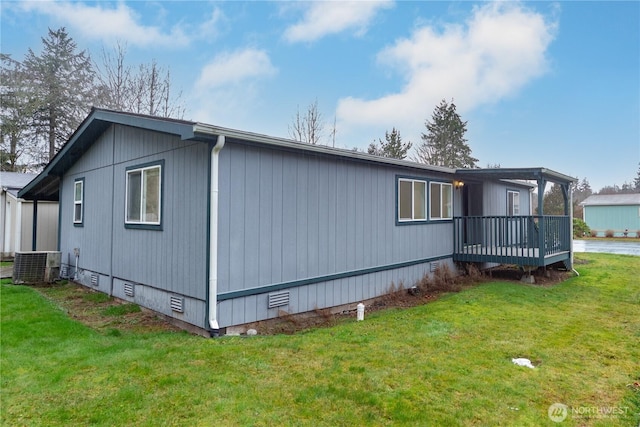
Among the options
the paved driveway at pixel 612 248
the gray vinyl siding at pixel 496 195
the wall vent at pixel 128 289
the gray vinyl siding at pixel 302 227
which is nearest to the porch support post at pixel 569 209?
the gray vinyl siding at pixel 496 195

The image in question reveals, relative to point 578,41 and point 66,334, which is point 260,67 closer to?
point 578,41

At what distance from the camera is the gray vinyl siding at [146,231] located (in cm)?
518

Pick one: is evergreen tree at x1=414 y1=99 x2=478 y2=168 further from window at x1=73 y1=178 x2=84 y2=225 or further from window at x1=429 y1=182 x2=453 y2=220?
window at x1=73 y1=178 x2=84 y2=225

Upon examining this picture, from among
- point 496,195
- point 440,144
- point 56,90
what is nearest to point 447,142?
point 440,144

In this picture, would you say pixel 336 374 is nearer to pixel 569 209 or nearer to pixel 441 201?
pixel 441 201

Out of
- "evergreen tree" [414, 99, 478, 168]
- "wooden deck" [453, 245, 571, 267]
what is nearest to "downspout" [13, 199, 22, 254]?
"wooden deck" [453, 245, 571, 267]

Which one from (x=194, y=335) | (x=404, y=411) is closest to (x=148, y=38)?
(x=194, y=335)

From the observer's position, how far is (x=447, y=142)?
28.6 meters

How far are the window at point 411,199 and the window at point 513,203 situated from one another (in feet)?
17.5

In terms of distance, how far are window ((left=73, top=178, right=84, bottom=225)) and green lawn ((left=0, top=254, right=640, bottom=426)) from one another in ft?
10.9

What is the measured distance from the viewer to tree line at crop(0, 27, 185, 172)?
1903 cm

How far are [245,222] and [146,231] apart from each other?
2.18 meters

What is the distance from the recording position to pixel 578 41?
45.1 ft

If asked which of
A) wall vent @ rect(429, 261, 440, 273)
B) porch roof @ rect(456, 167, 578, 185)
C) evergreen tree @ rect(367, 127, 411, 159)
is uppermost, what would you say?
evergreen tree @ rect(367, 127, 411, 159)
